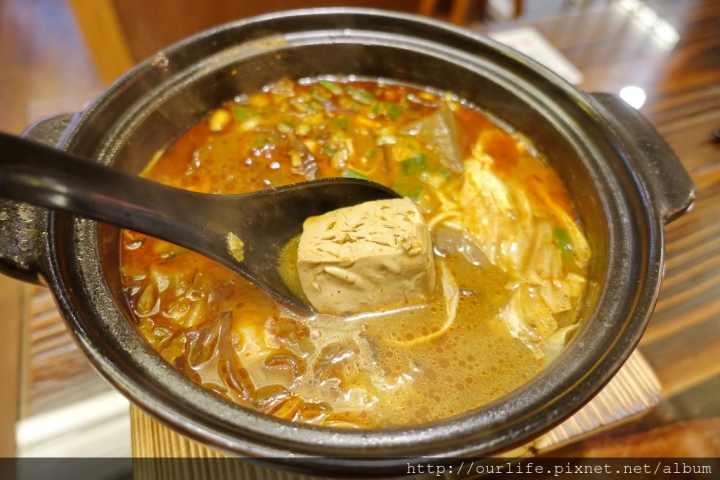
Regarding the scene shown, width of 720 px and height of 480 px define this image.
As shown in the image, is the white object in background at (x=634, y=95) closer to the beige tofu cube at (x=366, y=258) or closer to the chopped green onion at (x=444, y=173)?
the chopped green onion at (x=444, y=173)

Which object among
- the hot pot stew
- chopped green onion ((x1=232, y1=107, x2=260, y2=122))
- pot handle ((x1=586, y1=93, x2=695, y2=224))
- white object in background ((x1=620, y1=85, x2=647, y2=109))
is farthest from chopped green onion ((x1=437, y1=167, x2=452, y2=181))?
white object in background ((x1=620, y1=85, x2=647, y2=109))

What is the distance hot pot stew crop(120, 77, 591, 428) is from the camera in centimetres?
144

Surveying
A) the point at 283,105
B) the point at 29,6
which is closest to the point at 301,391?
the point at 283,105

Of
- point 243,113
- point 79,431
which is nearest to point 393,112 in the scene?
point 243,113

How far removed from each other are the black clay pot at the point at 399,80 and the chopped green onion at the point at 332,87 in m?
0.07

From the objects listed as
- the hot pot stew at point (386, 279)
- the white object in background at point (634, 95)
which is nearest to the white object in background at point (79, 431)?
the hot pot stew at point (386, 279)

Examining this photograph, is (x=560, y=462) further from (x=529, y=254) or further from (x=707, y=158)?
(x=707, y=158)

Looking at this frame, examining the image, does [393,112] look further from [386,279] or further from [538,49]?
[538,49]

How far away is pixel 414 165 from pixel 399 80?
0.55 metres

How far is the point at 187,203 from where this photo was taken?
1.41m

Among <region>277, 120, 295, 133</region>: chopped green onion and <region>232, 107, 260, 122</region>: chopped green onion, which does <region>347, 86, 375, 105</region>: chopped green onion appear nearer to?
<region>277, 120, 295, 133</region>: chopped green onion

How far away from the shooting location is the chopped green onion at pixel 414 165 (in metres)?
2.03

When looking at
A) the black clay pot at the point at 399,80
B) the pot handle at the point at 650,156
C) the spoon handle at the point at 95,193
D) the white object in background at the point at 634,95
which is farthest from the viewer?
the white object in background at the point at 634,95

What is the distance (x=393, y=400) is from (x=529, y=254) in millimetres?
784
